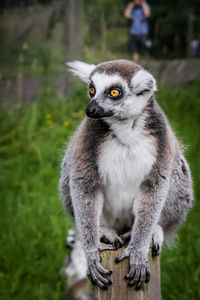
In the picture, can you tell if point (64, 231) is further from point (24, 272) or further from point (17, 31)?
point (17, 31)

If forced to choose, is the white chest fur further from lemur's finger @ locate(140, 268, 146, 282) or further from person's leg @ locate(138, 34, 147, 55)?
person's leg @ locate(138, 34, 147, 55)

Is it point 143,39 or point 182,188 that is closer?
point 182,188

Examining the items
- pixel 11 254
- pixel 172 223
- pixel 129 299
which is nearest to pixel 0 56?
pixel 11 254

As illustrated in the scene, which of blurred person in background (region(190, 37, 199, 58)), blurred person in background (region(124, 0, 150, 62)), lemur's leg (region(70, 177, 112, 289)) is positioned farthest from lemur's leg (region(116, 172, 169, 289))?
blurred person in background (region(190, 37, 199, 58))

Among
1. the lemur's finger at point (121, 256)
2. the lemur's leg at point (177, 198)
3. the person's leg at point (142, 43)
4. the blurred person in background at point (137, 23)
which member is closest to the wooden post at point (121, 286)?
the lemur's finger at point (121, 256)

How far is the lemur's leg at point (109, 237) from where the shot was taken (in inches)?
97.0

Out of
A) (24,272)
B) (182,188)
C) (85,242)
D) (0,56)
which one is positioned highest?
(0,56)

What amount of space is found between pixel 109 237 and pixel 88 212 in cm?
24

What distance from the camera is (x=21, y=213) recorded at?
15.7 ft

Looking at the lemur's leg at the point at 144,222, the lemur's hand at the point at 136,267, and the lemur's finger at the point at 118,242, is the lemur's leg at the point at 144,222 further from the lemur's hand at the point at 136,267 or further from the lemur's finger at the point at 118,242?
the lemur's finger at the point at 118,242

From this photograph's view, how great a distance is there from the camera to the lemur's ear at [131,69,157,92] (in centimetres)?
232

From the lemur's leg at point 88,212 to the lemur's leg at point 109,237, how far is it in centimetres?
13

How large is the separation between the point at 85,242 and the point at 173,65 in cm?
741

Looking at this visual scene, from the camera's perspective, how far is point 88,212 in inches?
97.8
